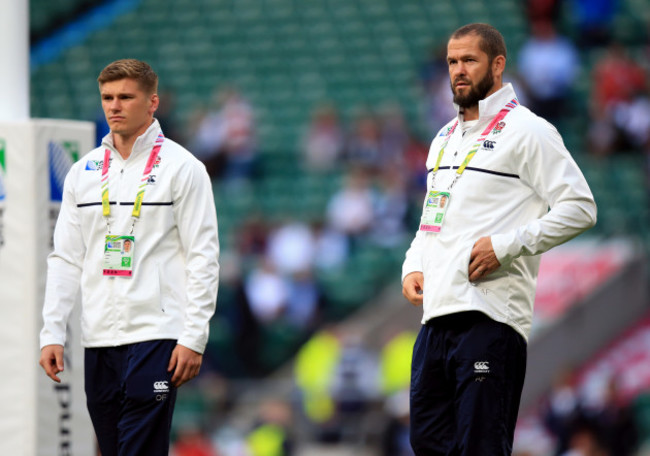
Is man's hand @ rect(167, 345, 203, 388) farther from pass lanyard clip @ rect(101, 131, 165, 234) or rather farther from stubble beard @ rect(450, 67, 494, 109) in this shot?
stubble beard @ rect(450, 67, 494, 109)

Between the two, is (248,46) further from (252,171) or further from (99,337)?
(99,337)

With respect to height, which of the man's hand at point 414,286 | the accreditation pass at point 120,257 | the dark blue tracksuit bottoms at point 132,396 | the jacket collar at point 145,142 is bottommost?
the dark blue tracksuit bottoms at point 132,396

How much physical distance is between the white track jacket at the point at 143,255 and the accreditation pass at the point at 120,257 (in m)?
0.02

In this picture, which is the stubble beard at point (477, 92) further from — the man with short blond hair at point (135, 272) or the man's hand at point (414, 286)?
the man with short blond hair at point (135, 272)

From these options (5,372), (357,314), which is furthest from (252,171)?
(5,372)

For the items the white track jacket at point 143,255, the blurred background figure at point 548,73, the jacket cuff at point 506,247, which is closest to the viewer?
the jacket cuff at point 506,247

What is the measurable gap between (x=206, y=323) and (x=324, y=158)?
33.0ft

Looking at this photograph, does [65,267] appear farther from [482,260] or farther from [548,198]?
[548,198]

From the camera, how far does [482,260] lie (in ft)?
12.5

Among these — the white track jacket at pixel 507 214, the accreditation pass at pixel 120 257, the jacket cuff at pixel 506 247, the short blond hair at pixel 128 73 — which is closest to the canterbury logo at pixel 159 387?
the accreditation pass at pixel 120 257

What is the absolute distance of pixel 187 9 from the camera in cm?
1798

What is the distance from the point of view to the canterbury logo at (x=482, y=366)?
12.5 ft

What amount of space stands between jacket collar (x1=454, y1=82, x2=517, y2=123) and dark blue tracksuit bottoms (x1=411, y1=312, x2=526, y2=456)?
0.67m

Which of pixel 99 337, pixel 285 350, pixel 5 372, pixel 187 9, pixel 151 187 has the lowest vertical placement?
pixel 285 350
